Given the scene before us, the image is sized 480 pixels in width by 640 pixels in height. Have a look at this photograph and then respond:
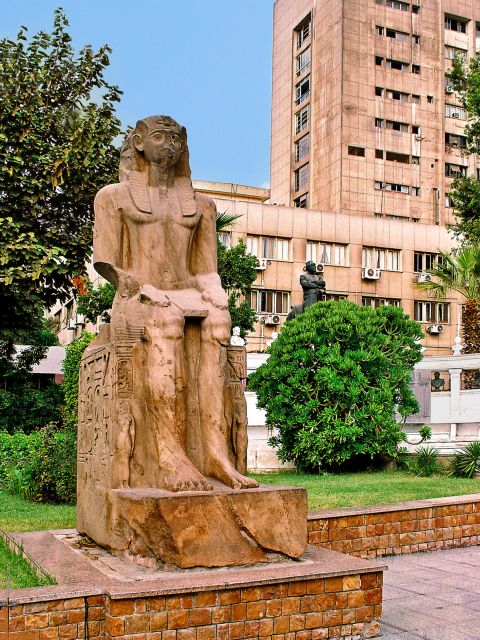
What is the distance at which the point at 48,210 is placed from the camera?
14.7m

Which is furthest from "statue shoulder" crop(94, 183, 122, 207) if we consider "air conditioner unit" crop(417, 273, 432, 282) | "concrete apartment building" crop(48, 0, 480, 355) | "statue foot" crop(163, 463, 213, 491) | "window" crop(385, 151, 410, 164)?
"window" crop(385, 151, 410, 164)

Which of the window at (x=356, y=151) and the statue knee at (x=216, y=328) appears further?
the window at (x=356, y=151)

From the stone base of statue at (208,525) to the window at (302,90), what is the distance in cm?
4052

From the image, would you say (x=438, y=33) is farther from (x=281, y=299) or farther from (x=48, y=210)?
(x=48, y=210)

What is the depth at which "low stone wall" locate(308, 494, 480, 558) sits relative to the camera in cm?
727

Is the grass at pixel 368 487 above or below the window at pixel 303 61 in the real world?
below

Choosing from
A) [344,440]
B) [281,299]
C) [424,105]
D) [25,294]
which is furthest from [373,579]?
[424,105]

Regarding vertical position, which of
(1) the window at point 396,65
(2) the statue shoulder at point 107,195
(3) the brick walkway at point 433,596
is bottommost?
(3) the brick walkway at point 433,596

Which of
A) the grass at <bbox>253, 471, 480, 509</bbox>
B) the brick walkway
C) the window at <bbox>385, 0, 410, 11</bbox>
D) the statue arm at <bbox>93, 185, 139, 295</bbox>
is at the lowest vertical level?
the brick walkway

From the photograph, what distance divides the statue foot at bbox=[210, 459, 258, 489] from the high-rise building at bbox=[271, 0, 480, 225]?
3576cm

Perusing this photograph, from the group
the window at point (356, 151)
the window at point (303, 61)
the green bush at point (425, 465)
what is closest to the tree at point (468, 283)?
the green bush at point (425, 465)

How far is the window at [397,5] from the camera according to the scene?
42438mm

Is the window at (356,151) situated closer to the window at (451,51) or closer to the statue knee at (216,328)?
the window at (451,51)

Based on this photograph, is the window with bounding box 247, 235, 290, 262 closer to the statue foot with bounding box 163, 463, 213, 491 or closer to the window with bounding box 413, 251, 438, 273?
the window with bounding box 413, 251, 438, 273
